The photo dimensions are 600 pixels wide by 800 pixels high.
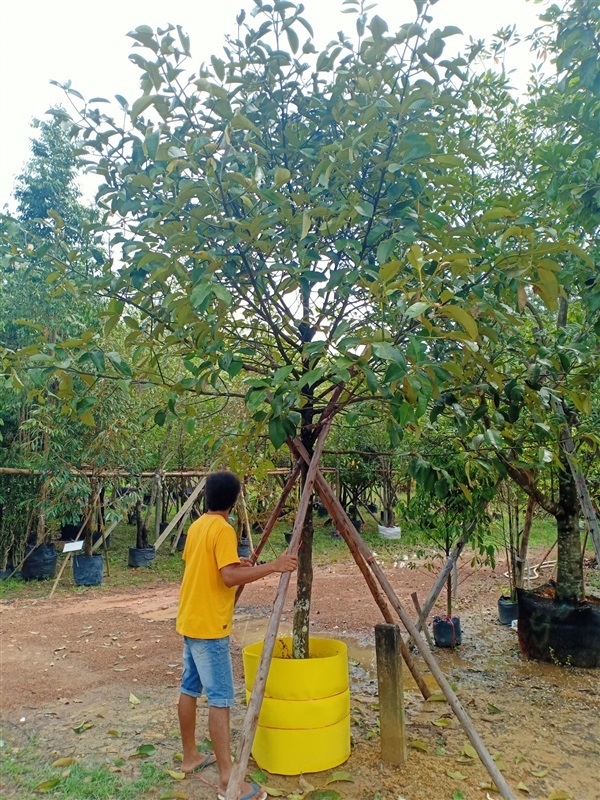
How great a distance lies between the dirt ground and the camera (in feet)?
9.13

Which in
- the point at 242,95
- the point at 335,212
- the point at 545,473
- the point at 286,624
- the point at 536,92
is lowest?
the point at 286,624

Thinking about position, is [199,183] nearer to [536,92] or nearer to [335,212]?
[335,212]

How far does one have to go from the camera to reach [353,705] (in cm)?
372

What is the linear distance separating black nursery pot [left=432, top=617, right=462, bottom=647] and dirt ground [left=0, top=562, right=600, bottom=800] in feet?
0.36

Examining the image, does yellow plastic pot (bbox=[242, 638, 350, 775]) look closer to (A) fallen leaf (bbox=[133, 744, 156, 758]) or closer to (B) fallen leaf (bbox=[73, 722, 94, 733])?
(A) fallen leaf (bbox=[133, 744, 156, 758])

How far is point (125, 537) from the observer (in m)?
12.6

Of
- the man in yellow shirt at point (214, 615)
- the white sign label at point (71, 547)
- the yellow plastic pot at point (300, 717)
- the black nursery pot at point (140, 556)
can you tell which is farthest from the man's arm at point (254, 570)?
the black nursery pot at point (140, 556)

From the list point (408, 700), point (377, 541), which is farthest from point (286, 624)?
point (377, 541)

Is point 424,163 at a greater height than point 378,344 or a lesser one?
greater

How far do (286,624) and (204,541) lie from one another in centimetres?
348

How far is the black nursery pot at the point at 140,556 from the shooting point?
9.71 m

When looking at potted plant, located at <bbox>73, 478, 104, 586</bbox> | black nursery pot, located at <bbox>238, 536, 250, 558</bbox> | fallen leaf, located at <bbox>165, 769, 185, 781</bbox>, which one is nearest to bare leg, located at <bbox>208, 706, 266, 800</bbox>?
fallen leaf, located at <bbox>165, 769, 185, 781</bbox>

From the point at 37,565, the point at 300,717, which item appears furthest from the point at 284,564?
the point at 37,565

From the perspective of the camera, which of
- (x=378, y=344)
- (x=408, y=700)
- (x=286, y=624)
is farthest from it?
(x=286, y=624)
